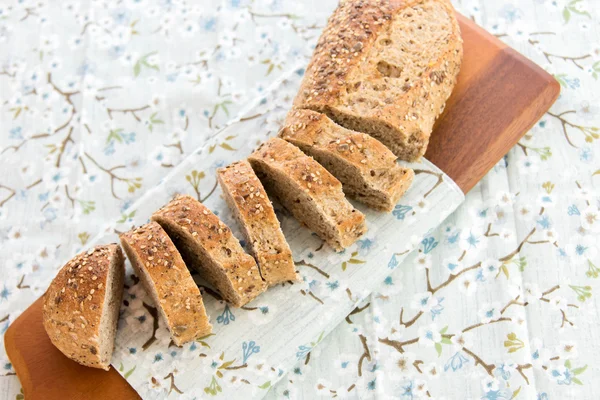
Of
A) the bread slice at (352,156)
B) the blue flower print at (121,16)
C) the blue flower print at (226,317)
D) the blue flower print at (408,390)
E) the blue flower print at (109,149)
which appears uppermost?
the bread slice at (352,156)

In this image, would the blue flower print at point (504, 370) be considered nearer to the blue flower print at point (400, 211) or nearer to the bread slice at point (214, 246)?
the blue flower print at point (400, 211)

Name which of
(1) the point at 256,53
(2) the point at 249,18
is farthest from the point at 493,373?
(2) the point at 249,18

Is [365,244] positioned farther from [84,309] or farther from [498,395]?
[84,309]

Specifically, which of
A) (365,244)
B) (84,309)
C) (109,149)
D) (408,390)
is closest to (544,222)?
(365,244)

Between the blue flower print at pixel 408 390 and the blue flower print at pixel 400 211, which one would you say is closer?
the blue flower print at pixel 408 390

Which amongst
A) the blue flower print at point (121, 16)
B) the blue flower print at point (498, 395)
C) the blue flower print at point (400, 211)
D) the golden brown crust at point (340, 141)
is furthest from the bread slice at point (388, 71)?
the blue flower print at point (121, 16)

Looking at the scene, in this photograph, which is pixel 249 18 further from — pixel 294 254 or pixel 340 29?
pixel 294 254

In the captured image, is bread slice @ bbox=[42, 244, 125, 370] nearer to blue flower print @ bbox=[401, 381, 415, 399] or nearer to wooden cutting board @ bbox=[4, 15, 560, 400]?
wooden cutting board @ bbox=[4, 15, 560, 400]
